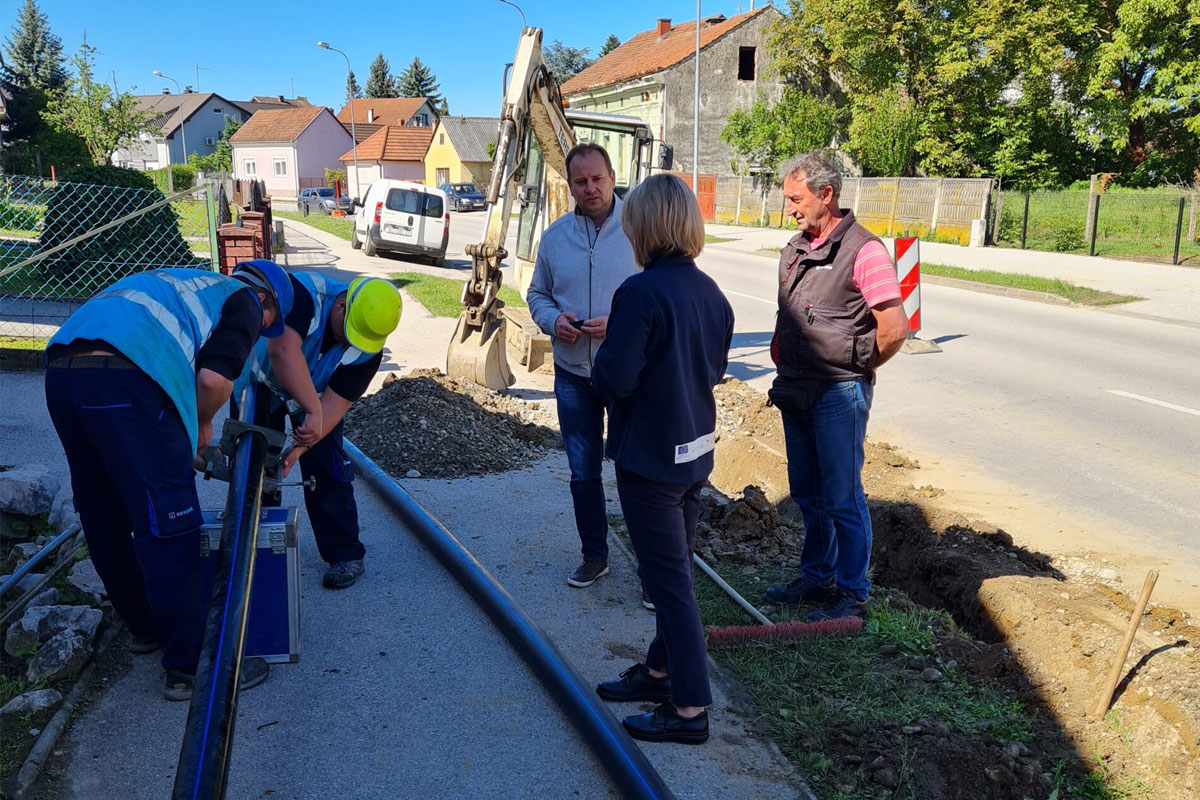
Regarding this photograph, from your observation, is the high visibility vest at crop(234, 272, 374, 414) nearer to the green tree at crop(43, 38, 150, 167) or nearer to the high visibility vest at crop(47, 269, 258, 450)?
the high visibility vest at crop(47, 269, 258, 450)

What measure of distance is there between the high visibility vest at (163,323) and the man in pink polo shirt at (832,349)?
2.16m

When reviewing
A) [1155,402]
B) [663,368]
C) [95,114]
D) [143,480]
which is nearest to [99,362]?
[143,480]

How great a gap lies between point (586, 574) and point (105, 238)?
36.1ft

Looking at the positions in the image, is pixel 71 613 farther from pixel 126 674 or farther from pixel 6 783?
pixel 6 783

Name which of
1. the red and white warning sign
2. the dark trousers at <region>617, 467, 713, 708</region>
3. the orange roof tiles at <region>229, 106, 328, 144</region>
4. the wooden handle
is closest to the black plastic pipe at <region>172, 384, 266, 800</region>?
the dark trousers at <region>617, 467, 713, 708</region>

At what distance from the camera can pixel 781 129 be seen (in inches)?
1490

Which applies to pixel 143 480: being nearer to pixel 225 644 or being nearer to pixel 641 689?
pixel 225 644

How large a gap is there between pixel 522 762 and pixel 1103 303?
14993mm

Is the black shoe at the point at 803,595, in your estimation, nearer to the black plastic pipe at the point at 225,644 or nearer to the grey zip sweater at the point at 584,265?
the grey zip sweater at the point at 584,265

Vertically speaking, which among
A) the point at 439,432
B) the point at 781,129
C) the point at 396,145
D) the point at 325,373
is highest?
the point at 396,145

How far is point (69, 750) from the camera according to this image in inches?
121

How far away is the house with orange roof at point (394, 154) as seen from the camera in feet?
231

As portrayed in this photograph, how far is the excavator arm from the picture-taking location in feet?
28.2

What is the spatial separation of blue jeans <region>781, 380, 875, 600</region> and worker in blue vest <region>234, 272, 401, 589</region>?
1810 millimetres
